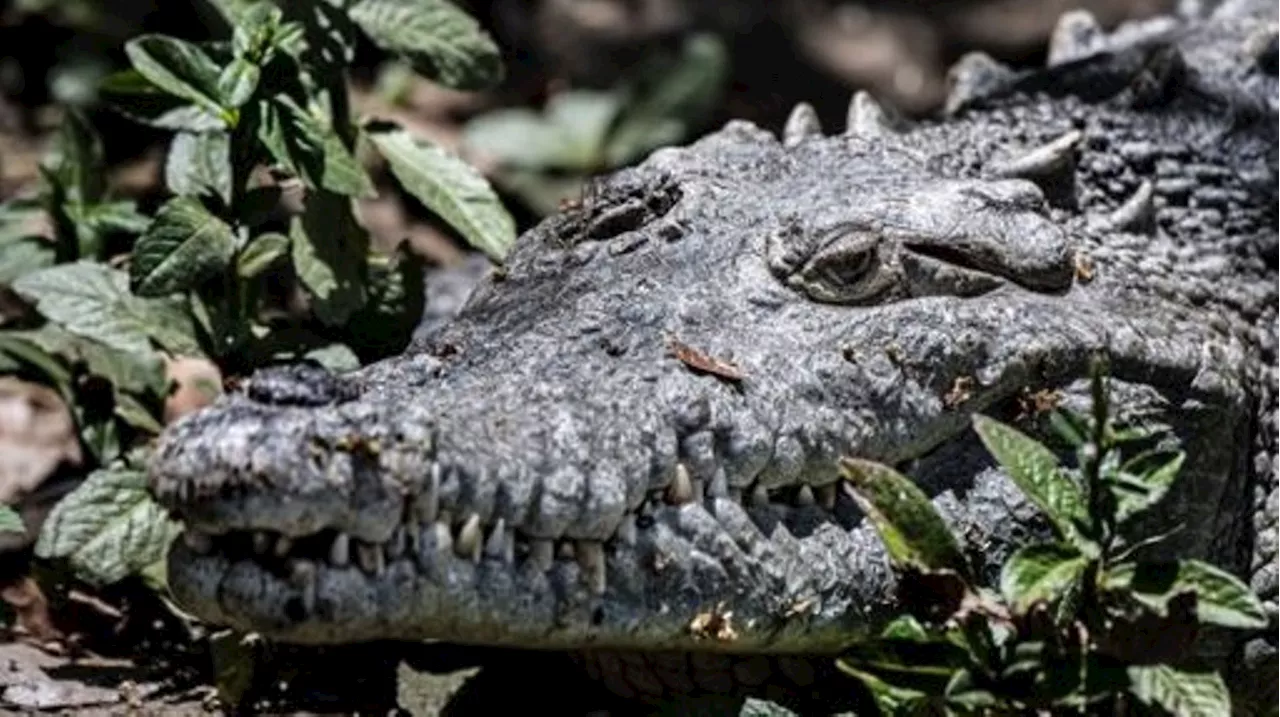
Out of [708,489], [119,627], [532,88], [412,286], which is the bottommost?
[119,627]

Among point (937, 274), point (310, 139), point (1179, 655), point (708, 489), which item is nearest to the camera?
point (1179, 655)

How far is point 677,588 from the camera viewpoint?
13.6ft

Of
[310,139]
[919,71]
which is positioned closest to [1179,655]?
[310,139]

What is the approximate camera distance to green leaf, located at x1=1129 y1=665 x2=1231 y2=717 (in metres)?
3.94

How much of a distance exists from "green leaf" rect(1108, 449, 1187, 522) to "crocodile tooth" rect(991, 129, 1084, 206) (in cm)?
115

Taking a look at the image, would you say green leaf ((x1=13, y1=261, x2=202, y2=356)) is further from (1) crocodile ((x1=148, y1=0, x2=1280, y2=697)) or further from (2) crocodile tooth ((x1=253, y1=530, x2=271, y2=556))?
(2) crocodile tooth ((x1=253, y1=530, x2=271, y2=556))

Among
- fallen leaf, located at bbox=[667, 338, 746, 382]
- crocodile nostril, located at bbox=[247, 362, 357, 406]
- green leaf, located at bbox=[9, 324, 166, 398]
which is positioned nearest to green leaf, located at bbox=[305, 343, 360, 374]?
green leaf, located at bbox=[9, 324, 166, 398]

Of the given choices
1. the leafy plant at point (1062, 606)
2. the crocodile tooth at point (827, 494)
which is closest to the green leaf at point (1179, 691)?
the leafy plant at point (1062, 606)

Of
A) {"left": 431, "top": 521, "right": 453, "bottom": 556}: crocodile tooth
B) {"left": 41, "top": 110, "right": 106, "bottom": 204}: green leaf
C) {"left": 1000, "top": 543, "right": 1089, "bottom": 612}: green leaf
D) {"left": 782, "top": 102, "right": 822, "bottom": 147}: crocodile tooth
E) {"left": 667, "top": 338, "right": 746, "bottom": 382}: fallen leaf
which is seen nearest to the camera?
{"left": 431, "top": 521, "right": 453, "bottom": 556}: crocodile tooth

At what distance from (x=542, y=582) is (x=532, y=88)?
17.9 ft

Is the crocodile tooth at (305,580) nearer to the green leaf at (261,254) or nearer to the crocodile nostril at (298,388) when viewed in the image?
the crocodile nostril at (298,388)

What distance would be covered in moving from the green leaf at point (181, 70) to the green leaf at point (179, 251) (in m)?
0.20

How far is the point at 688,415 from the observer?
13.9 feet

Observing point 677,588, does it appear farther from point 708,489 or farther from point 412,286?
point 412,286
